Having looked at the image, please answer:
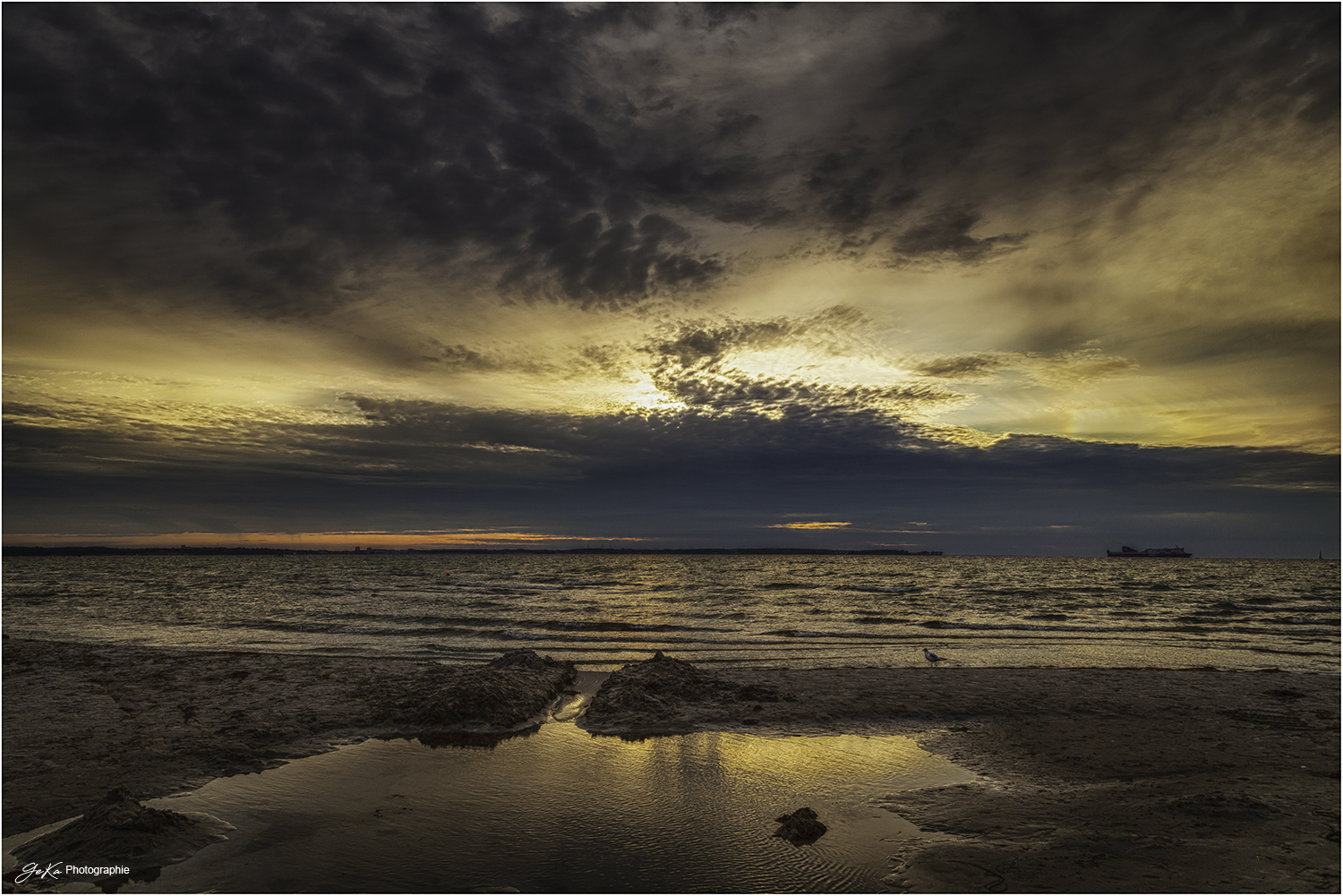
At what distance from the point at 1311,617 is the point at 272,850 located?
45831 millimetres

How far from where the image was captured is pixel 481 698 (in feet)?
36.4

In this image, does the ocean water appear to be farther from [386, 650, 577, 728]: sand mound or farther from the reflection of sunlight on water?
the reflection of sunlight on water

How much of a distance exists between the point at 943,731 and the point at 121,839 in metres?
11.1

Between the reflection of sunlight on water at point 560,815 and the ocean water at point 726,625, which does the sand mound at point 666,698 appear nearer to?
the reflection of sunlight on water at point 560,815

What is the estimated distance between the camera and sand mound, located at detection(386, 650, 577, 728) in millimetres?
10711

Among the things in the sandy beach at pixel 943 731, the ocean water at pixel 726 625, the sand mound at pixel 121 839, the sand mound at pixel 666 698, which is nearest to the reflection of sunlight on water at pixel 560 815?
the sand mound at pixel 121 839

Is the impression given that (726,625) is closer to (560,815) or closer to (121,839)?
(560,815)

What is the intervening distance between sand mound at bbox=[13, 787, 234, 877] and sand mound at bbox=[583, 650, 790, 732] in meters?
5.70

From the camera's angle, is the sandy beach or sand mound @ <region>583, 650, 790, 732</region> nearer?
the sandy beach

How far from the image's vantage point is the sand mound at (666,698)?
10852 millimetres

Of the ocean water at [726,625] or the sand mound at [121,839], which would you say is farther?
the ocean water at [726,625]

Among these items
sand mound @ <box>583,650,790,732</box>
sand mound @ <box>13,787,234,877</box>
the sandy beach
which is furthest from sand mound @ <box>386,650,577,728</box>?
sand mound @ <box>13,787,234,877</box>

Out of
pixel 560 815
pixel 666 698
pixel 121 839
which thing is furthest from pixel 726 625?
pixel 121 839

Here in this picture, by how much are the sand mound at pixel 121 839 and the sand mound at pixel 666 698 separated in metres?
5.70
